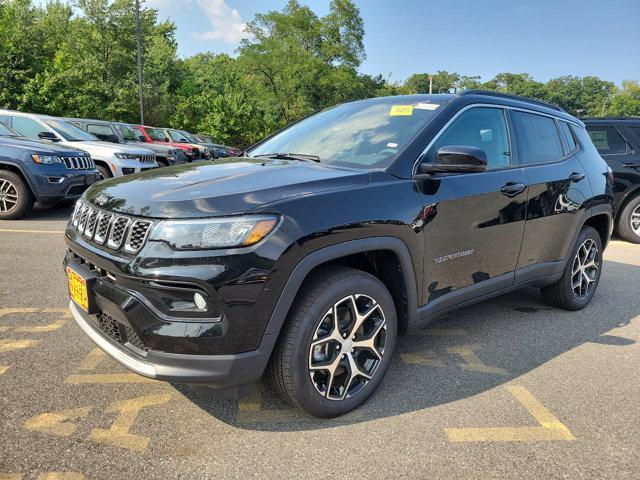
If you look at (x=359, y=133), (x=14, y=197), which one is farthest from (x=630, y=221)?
(x=14, y=197)

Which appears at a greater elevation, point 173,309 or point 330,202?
point 330,202

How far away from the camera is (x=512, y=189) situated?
329cm

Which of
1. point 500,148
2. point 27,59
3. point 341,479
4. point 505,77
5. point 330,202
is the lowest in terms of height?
point 341,479

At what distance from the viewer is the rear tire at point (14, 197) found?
7328 millimetres

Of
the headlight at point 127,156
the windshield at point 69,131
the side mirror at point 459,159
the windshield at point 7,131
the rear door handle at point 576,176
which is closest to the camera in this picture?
the side mirror at point 459,159

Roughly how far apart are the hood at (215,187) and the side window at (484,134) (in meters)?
0.80

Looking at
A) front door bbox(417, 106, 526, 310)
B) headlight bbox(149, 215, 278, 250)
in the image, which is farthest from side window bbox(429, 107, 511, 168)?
headlight bbox(149, 215, 278, 250)

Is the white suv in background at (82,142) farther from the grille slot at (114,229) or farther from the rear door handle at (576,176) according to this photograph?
the rear door handle at (576,176)

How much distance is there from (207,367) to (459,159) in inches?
65.7

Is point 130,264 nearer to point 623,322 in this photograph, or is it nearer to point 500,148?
point 500,148

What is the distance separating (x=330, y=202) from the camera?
2.31m

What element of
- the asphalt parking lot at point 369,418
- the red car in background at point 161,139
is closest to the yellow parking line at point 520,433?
the asphalt parking lot at point 369,418

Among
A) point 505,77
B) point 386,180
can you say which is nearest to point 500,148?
point 386,180

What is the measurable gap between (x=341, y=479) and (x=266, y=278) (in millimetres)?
887
